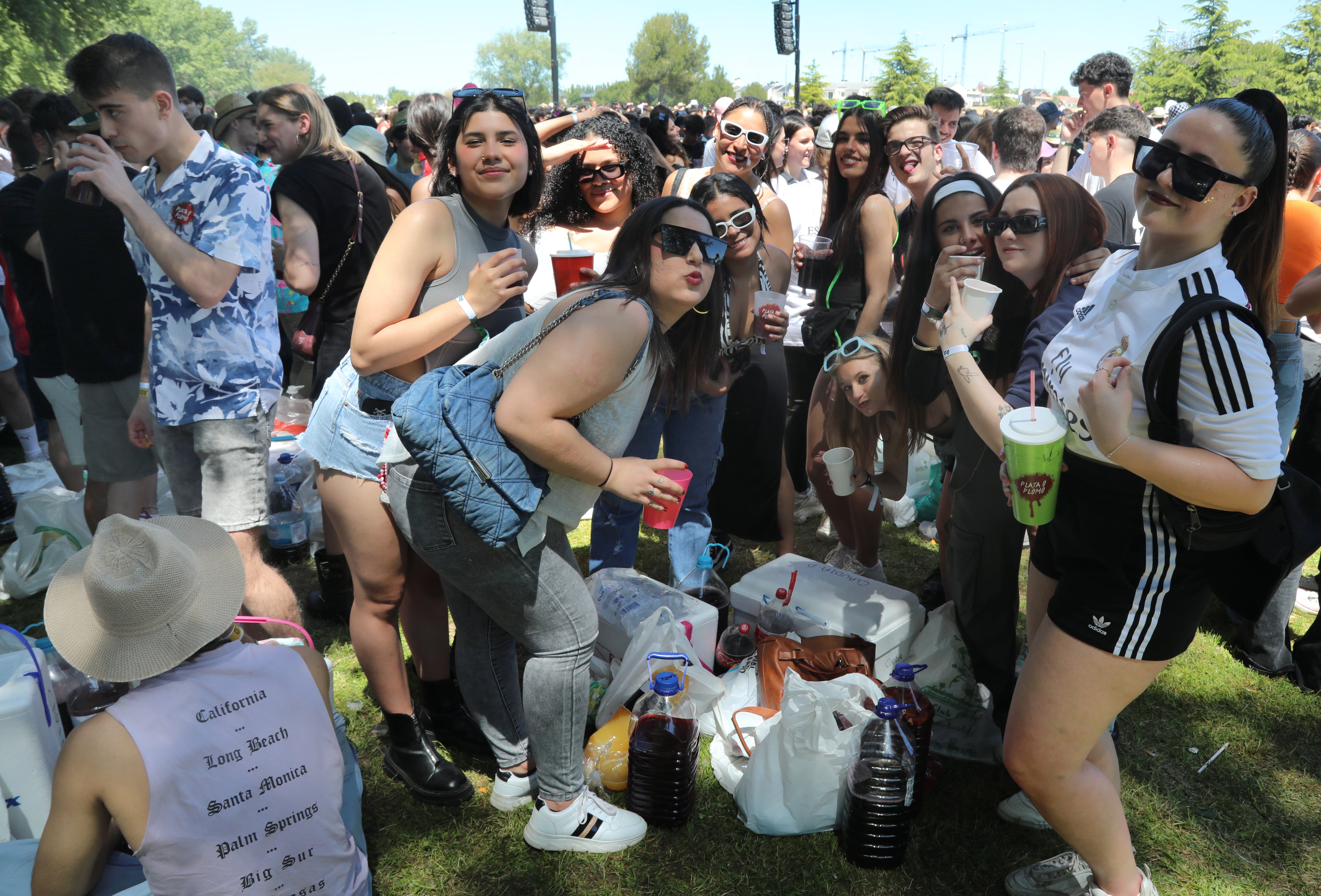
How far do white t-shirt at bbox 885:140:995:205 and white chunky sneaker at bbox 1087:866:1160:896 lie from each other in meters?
3.61

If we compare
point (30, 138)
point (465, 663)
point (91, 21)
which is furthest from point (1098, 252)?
point (91, 21)

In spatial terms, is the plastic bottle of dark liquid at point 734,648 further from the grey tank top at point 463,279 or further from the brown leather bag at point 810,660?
the grey tank top at point 463,279

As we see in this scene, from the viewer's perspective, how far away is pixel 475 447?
2.00 metres

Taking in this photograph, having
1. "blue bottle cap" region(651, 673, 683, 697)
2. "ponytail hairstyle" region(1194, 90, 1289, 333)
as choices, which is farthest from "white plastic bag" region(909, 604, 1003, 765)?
"ponytail hairstyle" region(1194, 90, 1289, 333)

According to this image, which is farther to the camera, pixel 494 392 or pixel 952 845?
pixel 952 845

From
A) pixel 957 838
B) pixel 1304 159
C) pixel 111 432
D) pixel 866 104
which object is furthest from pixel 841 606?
pixel 111 432

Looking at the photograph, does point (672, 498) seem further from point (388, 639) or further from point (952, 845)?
point (952, 845)

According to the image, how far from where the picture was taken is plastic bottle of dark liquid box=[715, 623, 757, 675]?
10.5ft

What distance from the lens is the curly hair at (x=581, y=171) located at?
3.72m

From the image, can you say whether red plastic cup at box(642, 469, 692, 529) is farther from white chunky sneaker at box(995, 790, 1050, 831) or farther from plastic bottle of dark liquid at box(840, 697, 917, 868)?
white chunky sneaker at box(995, 790, 1050, 831)

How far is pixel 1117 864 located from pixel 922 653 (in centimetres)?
99

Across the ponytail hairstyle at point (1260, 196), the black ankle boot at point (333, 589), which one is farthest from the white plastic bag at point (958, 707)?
the black ankle boot at point (333, 589)

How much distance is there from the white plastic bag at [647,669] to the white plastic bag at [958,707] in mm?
749

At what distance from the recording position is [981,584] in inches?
109
